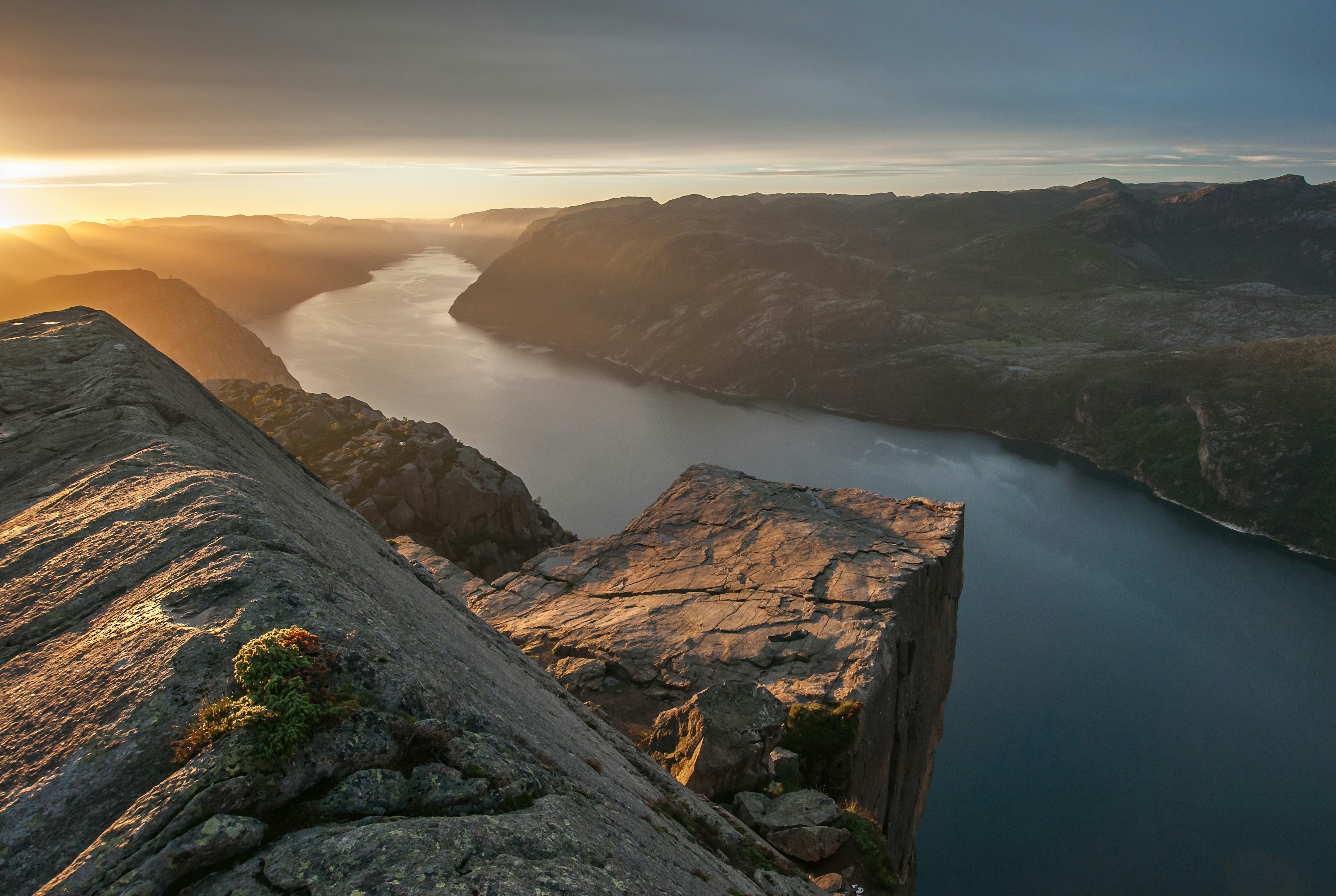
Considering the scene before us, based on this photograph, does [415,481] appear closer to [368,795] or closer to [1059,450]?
[368,795]

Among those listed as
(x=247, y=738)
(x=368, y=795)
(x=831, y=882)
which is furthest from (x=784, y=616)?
(x=247, y=738)

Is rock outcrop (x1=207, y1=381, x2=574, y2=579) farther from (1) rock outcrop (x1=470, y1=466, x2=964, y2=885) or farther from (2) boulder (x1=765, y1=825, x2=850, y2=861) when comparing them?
(2) boulder (x1=765, y1=825, x2=850, y2=861)

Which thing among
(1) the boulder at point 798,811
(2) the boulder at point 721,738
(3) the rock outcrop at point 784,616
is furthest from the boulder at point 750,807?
(3) the rock outcrop at point 784,616

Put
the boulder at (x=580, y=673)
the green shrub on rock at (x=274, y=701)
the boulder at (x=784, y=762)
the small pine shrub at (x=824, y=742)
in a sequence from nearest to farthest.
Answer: the green shrub on rock at (x=274, y=701) → the boulder at (x=784, y=762) → the small pine shrub at (x=824, y=742) → the boulder at (x=580, y=673)

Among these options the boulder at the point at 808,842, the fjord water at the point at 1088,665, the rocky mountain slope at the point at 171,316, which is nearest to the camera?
the boulder at the point at 808,842

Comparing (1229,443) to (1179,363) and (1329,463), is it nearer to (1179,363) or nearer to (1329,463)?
(1329,463)

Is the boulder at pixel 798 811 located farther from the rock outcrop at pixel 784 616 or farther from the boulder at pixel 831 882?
the rock outcrop at pixel 784 616
